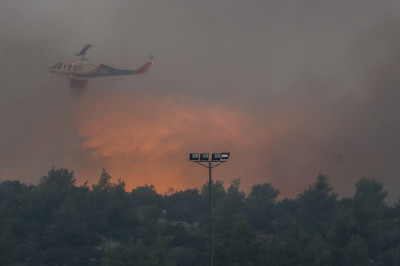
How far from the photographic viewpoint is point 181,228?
394 feet

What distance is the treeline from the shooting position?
8888cm

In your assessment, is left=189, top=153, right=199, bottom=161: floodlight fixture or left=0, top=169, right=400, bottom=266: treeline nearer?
left=189, top=153, right=199, bottom=161: floodlight fixture

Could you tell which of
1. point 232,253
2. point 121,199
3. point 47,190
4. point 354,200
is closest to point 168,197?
point 121,199

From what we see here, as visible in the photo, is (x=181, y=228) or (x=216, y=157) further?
(x=181, y=228)

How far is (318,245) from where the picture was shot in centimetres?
9150

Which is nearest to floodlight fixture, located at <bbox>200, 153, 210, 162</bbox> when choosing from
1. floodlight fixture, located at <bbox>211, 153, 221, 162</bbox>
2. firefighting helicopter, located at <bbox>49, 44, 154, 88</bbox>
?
floodlight fixture, located at <bbox>211, 153, 221, 162</bbox>

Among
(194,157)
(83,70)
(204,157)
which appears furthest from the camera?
(83,70)

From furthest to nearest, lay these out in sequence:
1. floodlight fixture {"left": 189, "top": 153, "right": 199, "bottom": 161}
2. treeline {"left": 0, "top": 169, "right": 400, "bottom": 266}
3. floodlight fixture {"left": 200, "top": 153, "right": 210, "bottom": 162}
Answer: treeline {"left": 0, "top": 169, "right": 400, "bottom": 266}
floodlight fixture {"left": 189, "top": 153, "right": 199, "bottom": 161}
floodlight fixture {"left": 200, "top": 153, "right": 210, "bottom": 162}

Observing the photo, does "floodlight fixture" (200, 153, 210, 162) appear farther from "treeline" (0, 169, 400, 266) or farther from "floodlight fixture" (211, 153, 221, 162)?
"treeline" (0, 169, 400, 266)

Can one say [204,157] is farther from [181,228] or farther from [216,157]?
[181,228]

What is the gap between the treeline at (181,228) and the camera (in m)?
88.9

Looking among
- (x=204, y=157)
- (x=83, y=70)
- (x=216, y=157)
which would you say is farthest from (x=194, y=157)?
(x=83, y=70)

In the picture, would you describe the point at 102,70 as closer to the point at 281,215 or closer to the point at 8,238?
the point at 8,238

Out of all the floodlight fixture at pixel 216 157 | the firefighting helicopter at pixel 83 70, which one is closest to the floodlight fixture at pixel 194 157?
the floodlight fixture at pixel 216 157
